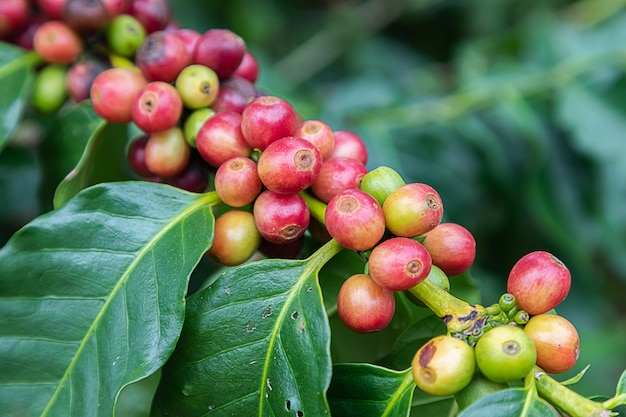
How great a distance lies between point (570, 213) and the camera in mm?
2479

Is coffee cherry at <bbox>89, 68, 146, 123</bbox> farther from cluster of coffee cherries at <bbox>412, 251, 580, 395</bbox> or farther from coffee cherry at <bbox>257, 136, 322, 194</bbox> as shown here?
cluster of coffee cherries at <bbox>412, 251, 580, 395</bbox>

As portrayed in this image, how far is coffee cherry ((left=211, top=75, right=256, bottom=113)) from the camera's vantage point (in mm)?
1187

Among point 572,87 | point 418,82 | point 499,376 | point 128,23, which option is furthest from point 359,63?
point 499,376

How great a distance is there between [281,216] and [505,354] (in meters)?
0.37

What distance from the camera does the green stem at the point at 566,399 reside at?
80 cm

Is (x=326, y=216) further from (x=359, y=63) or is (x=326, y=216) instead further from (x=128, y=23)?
(x=359, y=63)

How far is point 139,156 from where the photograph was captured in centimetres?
123

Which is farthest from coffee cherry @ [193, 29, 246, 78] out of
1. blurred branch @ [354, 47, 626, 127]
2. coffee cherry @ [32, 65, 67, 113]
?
blurred branch @ [354, 47, 626, 127]

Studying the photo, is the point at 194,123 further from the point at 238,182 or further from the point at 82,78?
the point at 82,78

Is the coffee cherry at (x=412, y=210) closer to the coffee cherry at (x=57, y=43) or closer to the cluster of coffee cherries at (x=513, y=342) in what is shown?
the cluster of coffee cherries at (x=513, y=342)

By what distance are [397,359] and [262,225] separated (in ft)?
1.01

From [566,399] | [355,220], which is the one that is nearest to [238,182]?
[355,220]

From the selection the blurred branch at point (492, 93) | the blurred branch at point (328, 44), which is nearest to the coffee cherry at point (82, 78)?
the blurred branch at point (492, 93)

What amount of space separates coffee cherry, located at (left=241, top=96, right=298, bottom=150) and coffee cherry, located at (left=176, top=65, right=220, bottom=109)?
0.16m
